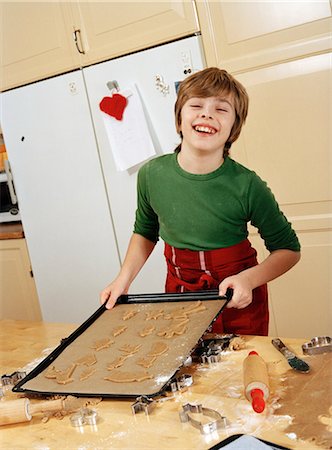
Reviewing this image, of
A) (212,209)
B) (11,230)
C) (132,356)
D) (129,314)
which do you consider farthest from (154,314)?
(11,230)

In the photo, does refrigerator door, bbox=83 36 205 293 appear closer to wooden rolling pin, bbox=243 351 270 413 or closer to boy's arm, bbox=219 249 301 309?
boy's arm, bbox=219 249 301 309

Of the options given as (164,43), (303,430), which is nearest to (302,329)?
(164,43)

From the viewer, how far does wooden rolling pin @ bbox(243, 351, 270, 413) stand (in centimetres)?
83

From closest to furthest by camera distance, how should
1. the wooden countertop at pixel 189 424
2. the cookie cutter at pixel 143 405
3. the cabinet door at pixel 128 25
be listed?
the wooden countertop at pixel 189 424
the cookie cutter at pixel 143 405
the cabinet door at pixel 128 25

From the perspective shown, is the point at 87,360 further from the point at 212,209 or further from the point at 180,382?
the point at 212,209

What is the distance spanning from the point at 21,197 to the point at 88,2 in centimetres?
95

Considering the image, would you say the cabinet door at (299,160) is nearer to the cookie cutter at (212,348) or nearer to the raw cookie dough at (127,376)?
the cookie cutter at (212,348)

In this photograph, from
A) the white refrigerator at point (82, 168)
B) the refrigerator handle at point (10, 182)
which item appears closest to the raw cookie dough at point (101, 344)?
the white refrigerator at point (82, 168)

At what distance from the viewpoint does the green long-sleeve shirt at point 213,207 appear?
4.31 feet

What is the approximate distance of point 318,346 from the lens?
38.9 inches

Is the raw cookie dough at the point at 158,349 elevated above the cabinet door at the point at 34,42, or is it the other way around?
the cabinet door at the point at 34,42

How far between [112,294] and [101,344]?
200mm

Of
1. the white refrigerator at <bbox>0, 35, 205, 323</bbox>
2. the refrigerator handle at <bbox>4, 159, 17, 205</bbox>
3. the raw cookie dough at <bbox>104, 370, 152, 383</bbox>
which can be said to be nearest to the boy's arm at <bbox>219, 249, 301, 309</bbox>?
the raw cookie dough at <bbox>104, 370, 152, 383</bbox>

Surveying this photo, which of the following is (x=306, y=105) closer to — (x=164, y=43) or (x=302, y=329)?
(x=164, y=43)
